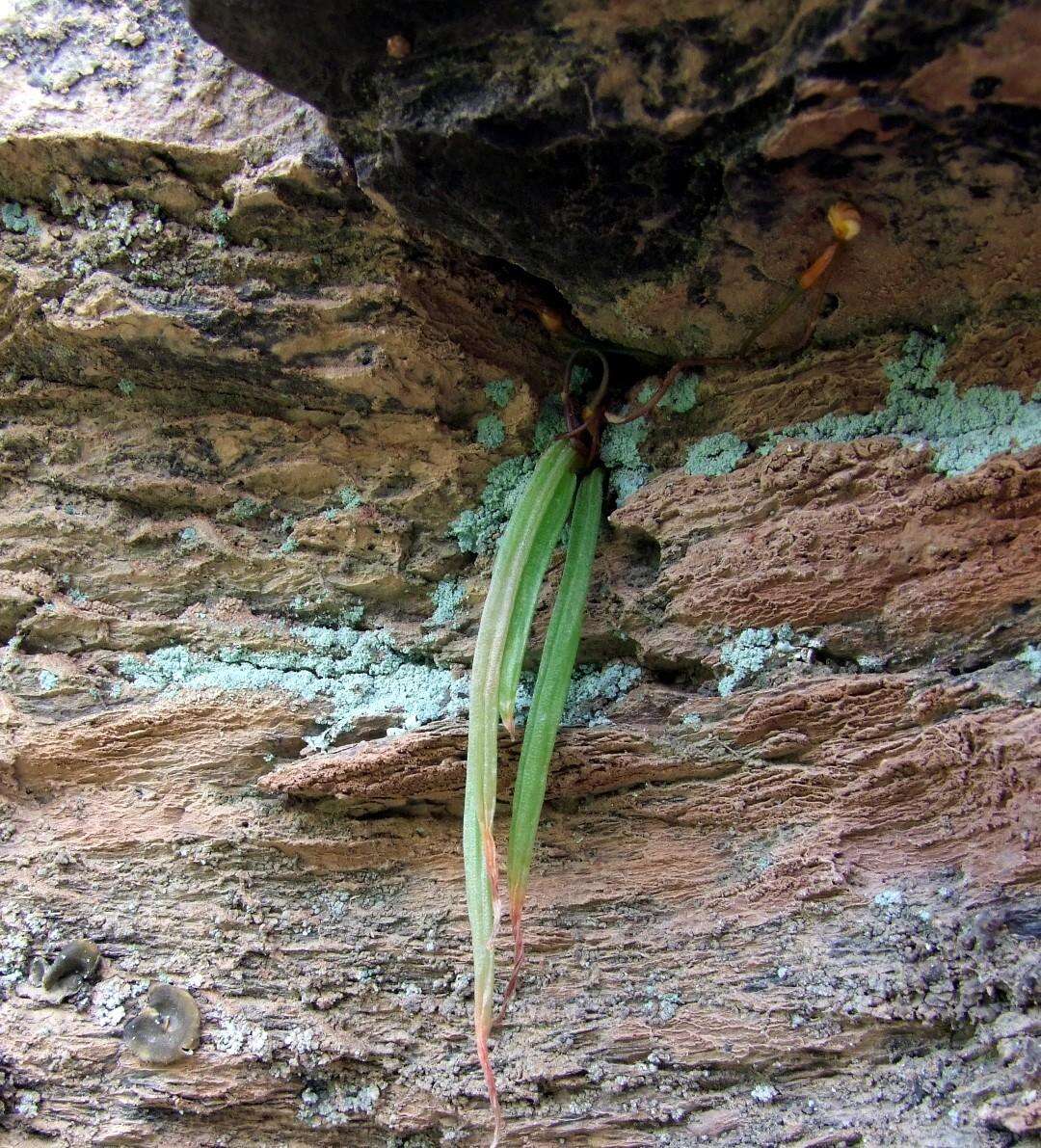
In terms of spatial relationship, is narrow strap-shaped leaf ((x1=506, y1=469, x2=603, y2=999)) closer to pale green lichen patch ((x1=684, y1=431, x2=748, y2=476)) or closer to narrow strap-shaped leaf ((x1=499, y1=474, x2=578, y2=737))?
narrow strap-shaped leaf ((x1=499, y1=474, x2=578, y2=737))

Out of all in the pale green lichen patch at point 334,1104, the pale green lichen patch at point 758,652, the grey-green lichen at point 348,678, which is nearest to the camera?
the pale green lichen patch at point 334,1104

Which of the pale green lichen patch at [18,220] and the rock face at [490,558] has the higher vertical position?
the pale green lichen patch at [18,220]

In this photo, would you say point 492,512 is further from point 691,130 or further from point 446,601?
point 691,130

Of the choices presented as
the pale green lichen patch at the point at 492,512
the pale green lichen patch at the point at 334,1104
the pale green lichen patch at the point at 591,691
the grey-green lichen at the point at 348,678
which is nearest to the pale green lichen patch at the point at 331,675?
the grey-green lichen at the point at 348,678

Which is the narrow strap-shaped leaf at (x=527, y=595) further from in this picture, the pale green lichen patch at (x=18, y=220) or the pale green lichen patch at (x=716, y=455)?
the pale green lichen patch at (x=18, y=220)

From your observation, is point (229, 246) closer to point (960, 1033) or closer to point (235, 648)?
point (235, 648)

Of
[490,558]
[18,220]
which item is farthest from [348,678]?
[18,220]

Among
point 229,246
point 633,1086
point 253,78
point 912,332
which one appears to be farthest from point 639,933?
point 253,78
